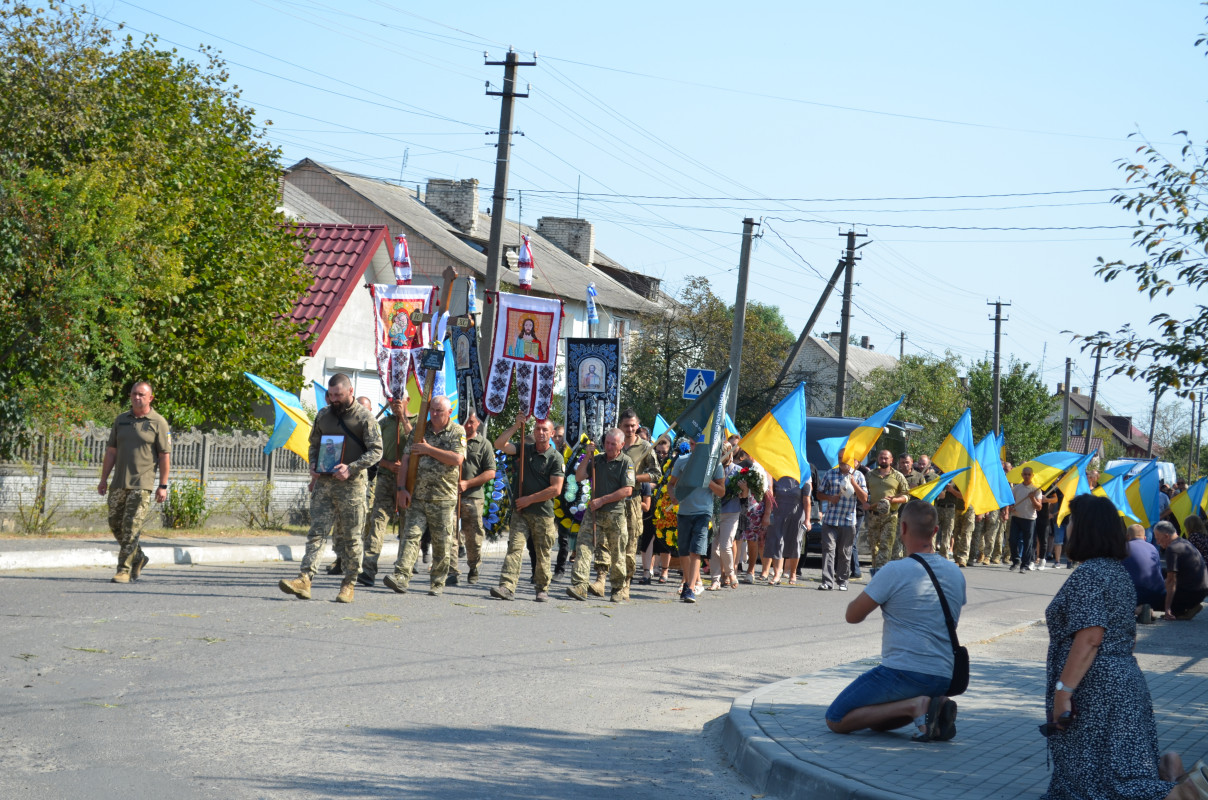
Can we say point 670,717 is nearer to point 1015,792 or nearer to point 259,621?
point 1015,792

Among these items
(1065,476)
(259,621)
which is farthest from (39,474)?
(1065,476)

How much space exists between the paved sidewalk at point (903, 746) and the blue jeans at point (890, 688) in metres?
0.20

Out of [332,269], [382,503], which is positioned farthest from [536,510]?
[332,269]

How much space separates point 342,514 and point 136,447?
2.17 metres

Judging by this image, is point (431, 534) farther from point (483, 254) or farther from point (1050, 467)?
point (483, 254)

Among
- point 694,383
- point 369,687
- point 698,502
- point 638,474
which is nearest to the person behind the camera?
point 369,687

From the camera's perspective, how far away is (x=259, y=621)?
1015 centimetres

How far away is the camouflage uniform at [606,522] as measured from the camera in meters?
13.5

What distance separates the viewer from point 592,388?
16.8 metres

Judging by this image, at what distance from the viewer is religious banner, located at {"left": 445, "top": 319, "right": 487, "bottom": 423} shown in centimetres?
1716

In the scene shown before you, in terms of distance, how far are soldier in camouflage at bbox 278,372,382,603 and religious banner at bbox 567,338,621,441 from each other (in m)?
5.30

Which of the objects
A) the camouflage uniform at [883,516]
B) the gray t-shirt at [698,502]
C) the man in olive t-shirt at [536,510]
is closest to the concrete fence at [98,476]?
the man in olive t-shirt at [536,510]

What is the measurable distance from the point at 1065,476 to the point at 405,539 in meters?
16.0

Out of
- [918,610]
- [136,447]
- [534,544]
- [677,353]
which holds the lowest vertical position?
[534,544]
